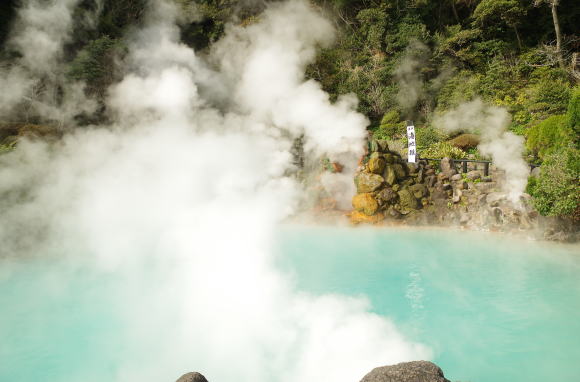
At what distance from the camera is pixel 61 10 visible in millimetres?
15344

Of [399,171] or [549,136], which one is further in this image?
[399,171]

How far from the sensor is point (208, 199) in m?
9.55

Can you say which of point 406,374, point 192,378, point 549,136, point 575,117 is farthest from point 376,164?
point 192,378

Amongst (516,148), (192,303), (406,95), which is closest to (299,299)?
(192,303)

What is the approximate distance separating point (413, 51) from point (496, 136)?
5.42 metres

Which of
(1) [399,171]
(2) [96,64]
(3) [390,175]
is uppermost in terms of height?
(2) [96,64]

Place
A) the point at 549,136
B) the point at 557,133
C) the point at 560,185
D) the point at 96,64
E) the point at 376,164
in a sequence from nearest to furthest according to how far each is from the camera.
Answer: the point at 560,185
the point at 557,133
the point at 549,136
the point at 376,164
the point at 96,64

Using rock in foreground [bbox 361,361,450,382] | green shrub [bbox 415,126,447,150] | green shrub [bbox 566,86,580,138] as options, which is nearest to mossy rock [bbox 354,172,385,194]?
green shrub [bbox 415,126,447,150]

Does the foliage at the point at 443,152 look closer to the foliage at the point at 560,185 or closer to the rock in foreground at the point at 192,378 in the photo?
the foliage at the point at 560,185

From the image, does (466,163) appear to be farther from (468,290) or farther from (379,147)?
(468,290)

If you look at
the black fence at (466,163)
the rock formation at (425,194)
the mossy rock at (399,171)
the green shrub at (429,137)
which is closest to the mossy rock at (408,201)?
the rock formation at (425,194)

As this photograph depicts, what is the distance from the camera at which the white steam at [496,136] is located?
9.98 metres

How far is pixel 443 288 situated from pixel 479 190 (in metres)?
5.26

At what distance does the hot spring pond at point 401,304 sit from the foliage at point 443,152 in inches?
160
